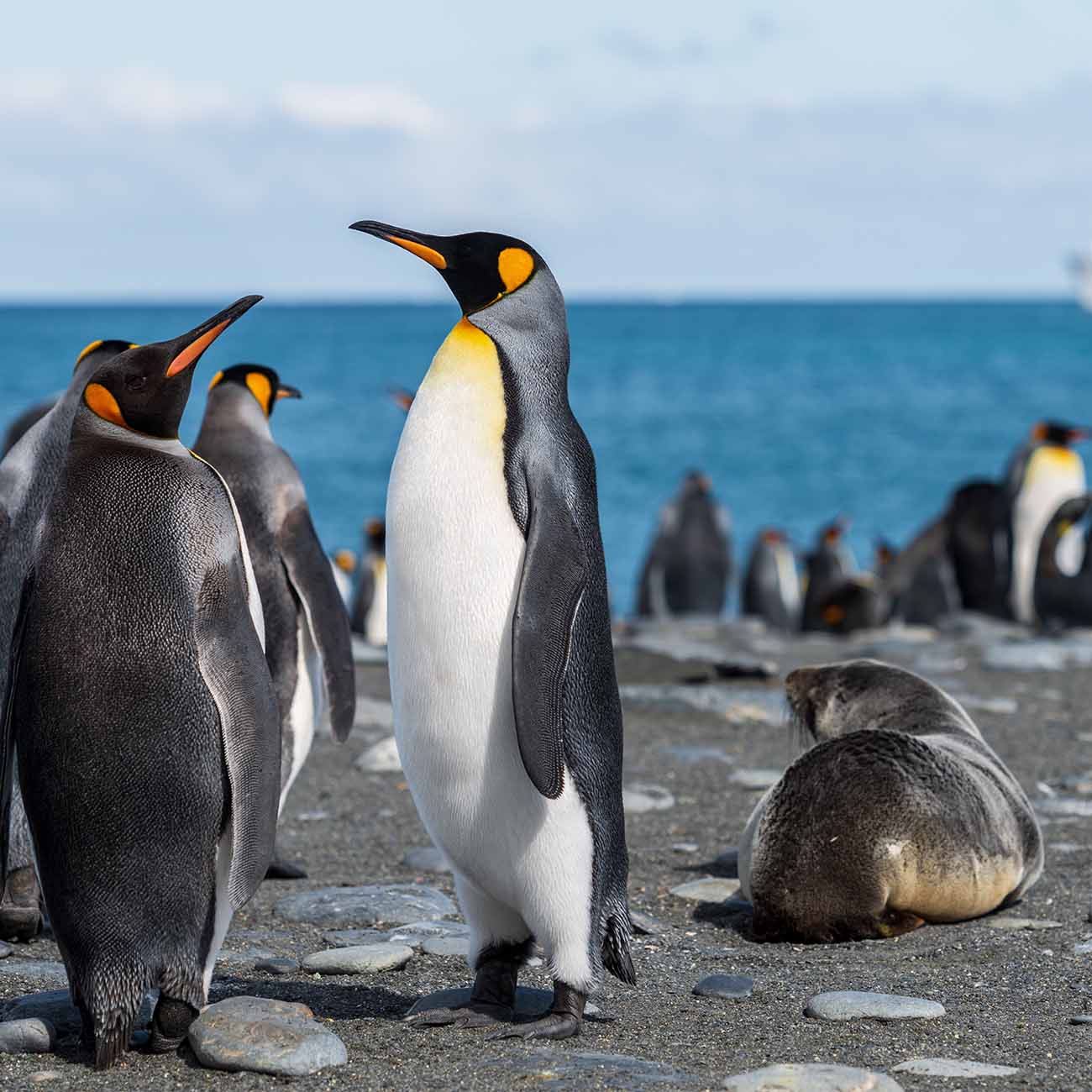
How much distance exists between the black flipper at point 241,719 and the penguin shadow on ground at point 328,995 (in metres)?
0.52

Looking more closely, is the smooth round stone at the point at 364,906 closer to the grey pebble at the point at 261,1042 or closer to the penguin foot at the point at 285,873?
the penguin foot at the point at 285,873

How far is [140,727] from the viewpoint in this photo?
3326mm

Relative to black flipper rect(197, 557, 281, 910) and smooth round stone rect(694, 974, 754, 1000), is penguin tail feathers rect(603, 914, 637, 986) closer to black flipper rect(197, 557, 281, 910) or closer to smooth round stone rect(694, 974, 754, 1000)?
smooth round stone rect(694, 974, 754, 1000)

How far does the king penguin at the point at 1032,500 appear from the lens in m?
14.6

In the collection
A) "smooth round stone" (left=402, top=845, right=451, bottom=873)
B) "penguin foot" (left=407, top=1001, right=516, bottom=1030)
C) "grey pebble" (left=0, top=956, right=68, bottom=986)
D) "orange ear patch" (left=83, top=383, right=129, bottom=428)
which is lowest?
"grey pebble" (left=0, top=956, right=68, bottom=986)

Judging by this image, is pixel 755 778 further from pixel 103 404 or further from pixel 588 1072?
pixel 103 404

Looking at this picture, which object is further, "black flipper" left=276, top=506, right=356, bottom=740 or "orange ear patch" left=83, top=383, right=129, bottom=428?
"black flipper" left=276, top=506, right=356, bottom=740

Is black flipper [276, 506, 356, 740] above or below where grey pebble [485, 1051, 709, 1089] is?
above

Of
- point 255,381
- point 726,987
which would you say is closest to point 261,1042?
point 726,987

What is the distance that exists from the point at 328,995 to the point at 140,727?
0.88m

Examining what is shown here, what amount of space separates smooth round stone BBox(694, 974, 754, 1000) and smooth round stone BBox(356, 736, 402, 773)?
2.94 metres

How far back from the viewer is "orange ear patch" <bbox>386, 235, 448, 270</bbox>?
3.71 meters

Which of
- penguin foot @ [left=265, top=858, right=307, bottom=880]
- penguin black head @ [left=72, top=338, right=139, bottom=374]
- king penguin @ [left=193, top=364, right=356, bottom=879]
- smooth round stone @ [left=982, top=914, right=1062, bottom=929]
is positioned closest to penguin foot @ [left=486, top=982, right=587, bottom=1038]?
smooth round stone @ [left=982, top=914, right=1062, bottom=929]

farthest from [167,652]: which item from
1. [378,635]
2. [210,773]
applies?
[378,635]
